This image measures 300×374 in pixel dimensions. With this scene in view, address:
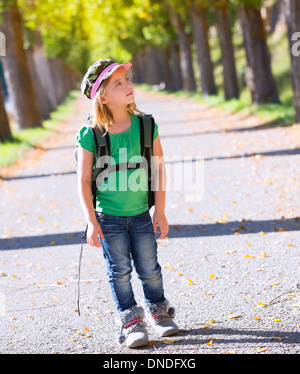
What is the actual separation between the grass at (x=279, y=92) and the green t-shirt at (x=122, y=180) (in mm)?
12311

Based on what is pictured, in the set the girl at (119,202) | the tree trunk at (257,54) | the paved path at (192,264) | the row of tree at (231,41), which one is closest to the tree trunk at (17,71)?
the row of tree at (231,41)

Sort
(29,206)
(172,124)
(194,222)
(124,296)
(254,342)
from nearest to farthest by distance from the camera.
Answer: (254,342)
(124,296)
(194,222)
(29,206)
(172,124)

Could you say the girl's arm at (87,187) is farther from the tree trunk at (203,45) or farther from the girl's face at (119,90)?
the tree trunk at (203,45)

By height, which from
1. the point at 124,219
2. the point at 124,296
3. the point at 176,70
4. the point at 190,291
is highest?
the point at 124,219

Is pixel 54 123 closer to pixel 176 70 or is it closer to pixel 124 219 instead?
pixel 176 70

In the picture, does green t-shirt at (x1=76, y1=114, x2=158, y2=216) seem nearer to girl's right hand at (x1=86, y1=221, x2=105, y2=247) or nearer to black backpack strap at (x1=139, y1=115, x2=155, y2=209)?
black backpack strap at (x1=139, y1=115, x2=155, y2=209)

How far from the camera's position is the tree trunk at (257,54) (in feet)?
63.7

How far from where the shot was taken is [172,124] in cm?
2211

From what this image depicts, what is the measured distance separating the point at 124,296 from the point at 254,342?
0.90 metres

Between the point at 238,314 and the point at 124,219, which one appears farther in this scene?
the point at 238,314

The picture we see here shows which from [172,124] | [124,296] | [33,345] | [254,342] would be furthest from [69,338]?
[172,124]

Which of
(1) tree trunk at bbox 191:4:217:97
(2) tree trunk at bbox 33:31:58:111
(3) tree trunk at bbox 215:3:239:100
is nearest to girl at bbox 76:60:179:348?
(3) tree trunk at bbox 215:3:239:100

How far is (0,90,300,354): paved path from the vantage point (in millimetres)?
4309

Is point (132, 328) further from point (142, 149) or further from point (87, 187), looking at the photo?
point (142, 149)
